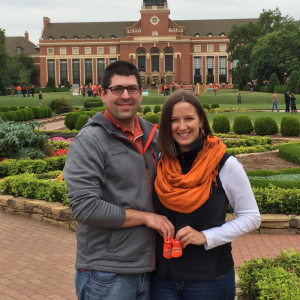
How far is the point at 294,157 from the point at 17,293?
6.62 m

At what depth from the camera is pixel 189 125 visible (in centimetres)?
194

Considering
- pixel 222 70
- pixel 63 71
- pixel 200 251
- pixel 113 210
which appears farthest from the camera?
pixel 63 71

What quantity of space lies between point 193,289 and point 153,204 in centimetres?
44

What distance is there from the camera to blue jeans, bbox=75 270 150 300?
183 centimetres

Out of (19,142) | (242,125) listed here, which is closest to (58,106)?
(242,125)

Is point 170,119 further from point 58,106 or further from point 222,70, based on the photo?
point 222,70

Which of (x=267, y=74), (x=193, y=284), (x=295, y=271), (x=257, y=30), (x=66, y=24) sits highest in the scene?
(x=66, y=24)

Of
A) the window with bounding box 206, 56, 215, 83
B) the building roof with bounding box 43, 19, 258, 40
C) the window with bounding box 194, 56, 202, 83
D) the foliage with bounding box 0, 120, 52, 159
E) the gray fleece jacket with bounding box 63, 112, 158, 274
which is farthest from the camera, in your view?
the building roof with bounding box 43, 19, 258, 40

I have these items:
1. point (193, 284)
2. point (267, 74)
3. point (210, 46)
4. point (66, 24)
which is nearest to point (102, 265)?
point (193, 284)

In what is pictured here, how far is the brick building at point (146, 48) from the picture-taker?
65.5m

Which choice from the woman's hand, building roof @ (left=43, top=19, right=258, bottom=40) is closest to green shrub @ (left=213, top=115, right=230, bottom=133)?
the woman's hand

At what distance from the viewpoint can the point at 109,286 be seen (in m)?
1.82

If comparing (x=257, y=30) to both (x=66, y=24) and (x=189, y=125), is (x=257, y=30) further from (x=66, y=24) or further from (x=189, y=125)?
(x=189, y=125)

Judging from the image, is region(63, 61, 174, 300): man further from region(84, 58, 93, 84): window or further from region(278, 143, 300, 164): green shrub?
region(84, 58, 93, 84): window
